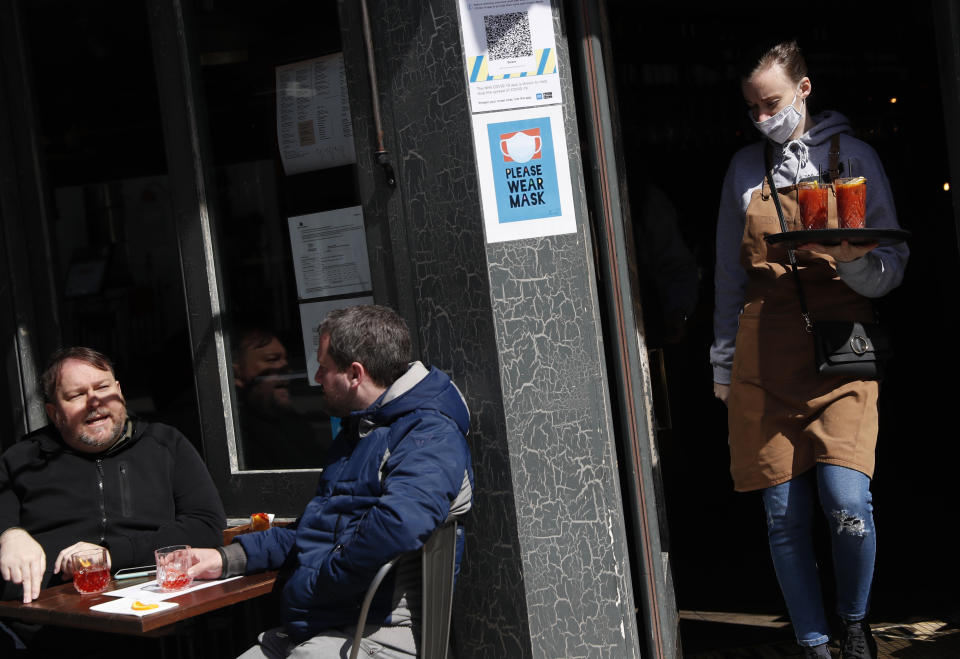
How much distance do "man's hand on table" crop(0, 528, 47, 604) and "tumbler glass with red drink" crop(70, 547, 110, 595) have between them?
0.41 feet

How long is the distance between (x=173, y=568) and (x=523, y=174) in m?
1.50

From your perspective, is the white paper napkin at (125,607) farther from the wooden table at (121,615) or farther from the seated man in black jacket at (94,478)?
the seated man in black jacket at (94,478)

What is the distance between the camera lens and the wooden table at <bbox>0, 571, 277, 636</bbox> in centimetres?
244

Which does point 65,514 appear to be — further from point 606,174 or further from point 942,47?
point 942,47

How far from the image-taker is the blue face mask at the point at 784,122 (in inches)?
117

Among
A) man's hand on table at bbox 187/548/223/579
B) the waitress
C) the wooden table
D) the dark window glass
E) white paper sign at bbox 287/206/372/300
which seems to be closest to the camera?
the wooden table

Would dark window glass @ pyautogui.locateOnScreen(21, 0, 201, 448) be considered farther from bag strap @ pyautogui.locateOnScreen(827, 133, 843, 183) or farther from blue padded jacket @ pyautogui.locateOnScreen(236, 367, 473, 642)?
bag strap @ pyautogui.locateOnScreen(827, 133, 843, 183)

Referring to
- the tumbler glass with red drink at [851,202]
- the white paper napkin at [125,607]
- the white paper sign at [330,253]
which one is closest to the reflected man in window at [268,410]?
the white paper sign at [330,253]

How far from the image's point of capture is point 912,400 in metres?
6.41

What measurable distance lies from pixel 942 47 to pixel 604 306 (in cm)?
129

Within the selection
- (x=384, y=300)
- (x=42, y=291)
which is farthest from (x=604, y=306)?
(x=42, y=291)

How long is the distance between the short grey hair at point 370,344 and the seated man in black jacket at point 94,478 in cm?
85

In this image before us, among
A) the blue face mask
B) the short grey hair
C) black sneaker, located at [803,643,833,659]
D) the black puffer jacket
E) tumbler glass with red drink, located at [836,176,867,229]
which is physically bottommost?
black sneaker, located at [803,643,833,659]

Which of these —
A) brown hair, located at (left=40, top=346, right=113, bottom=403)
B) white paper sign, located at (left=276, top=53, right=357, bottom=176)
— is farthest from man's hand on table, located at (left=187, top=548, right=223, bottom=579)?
white paper sign, located at (left=276, top=53, right=357, bottom=176)
